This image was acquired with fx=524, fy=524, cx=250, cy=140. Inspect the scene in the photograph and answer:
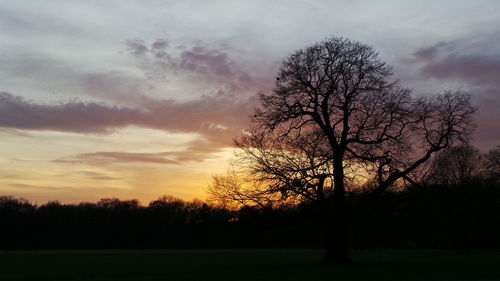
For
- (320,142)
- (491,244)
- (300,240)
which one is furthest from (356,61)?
(300,240)

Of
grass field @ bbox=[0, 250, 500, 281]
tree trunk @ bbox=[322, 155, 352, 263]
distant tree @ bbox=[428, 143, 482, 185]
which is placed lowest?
grass field @ bbox=[0, 250, 500, 281]

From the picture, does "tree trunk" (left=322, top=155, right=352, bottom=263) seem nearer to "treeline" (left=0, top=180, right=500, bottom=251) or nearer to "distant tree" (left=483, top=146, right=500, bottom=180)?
"treeline" (left=0, top=180, right=500, bottom=251)

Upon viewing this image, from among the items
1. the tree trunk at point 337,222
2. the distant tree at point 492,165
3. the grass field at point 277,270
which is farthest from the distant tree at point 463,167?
the tree trunk at point 337,222

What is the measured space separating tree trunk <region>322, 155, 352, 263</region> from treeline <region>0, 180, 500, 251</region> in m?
26.0

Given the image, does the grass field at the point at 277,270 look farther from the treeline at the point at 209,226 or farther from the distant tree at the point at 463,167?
the distant tree at the point at 463,167

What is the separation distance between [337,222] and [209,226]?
8553 cm

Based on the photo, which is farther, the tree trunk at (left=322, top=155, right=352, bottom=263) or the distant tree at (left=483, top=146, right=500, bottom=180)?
the distant tree at (left=483, top=146, right=500, bottom=180)

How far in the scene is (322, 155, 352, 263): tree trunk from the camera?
34.3 metres

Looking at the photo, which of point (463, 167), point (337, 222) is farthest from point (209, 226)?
point (337, 222)

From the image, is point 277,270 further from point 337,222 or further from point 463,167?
point 463,167

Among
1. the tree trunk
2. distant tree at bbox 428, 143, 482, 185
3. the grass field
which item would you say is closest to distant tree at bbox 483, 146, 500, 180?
distant tree at bbox 428, 143, 482, 185

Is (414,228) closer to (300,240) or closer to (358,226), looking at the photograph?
(358,226)

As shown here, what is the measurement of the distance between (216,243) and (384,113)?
8673 cm

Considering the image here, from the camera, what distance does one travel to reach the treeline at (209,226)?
7125 cm
